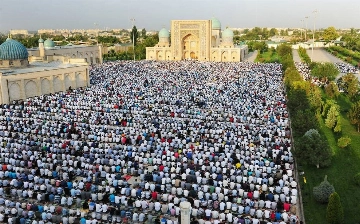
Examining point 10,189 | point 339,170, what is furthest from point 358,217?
point 10,189

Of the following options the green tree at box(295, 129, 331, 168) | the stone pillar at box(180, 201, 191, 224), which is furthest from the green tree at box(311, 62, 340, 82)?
the stone pillar at box(180, 201, 191, 224)

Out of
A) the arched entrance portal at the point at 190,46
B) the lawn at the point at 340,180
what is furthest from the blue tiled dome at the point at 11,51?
the arched entrance portal at the point at 190,46

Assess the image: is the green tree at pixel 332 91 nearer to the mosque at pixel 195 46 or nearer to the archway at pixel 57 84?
the archway at pixel 57 84

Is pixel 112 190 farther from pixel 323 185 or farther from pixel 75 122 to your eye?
pixel 75 122

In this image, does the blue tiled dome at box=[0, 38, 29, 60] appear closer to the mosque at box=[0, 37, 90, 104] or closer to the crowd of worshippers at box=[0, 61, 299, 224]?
the mosque at box=[0, 37, 90, 104]

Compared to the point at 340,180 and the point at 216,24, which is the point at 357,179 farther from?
the point at 216,24


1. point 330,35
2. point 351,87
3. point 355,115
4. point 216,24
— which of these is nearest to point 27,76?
point 355,115
